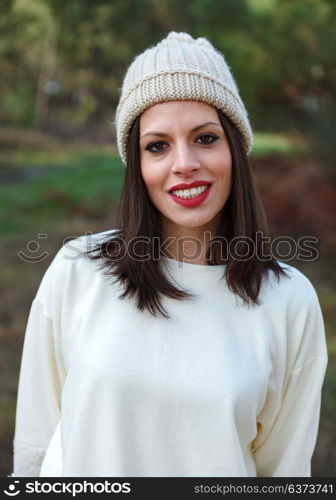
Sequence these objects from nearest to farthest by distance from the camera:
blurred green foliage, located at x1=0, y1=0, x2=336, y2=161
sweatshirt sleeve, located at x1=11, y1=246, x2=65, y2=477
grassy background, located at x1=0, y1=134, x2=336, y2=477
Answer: sweatshirt sleeve, located at x1=11, y1=246, x2=65, y2=477 < grassy background, located at x1=0, y1=134, x2=336, y2=477 < blurred green foliage, located at x1=0, y1=0, x2=336, y2=161

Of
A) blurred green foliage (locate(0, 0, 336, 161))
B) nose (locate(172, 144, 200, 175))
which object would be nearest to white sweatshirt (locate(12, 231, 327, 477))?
nose (locate(172, 144, 200, 175))

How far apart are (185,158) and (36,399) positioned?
916 millimetres

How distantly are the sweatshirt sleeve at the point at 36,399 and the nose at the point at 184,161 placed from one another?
0.50 m

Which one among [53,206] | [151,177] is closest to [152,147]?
[151,177]

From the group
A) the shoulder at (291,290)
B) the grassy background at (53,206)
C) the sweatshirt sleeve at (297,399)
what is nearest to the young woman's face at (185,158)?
the shoulder at (291,290)

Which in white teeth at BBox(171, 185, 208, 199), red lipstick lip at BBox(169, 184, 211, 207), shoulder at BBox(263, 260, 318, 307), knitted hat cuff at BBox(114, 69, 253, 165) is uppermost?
knitted hat cuff at BBox(114, 69, 253, 165)

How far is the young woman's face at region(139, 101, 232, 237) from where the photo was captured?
1.80 m

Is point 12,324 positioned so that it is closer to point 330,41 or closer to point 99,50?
point 99,50

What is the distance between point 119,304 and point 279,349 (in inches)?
19.9

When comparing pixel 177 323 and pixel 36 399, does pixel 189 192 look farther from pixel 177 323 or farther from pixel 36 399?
pixel 36 399

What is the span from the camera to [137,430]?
1.68 metres

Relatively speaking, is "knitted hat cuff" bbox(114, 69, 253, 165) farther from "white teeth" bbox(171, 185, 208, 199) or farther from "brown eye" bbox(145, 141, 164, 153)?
"white teeth" bbox(171, 185, 208, 199)

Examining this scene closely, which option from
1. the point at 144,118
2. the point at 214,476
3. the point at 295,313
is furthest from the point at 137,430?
the point at 144,118

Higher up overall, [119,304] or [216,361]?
[119,304]
